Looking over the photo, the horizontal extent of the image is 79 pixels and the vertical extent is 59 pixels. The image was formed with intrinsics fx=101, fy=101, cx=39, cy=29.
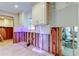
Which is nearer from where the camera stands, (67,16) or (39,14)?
(67,16)

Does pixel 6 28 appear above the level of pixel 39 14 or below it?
below

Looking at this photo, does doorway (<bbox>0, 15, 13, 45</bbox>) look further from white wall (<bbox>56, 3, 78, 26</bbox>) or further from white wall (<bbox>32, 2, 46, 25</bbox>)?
white wall (<bbox>56, 3, 78, 26</bbox>)

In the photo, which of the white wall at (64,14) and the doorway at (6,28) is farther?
the doorway at (6,28)

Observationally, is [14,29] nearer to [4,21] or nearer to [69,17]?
[4,21]

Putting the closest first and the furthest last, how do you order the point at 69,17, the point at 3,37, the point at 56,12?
the point at 69,17
the point at 56,12
the point at 3,37

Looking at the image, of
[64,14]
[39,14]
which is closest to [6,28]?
[39,14]

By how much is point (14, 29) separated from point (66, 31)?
0.73 meters

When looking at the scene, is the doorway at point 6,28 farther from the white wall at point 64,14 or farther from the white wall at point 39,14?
the white wall at point 64,14

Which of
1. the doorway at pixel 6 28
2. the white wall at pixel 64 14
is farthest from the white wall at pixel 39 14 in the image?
the doorway at pixel 6 28

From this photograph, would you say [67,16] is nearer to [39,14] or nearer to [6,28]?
[39,14]

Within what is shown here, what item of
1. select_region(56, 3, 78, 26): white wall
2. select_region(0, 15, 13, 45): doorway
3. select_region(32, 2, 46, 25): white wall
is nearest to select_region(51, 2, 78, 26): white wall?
select_region(56, 3, 78, 26): white wall

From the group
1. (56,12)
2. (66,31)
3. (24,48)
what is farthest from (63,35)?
(24,48)

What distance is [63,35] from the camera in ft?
4.21

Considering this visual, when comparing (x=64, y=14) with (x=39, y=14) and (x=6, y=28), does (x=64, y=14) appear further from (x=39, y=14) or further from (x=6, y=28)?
(x=6, y=28)
